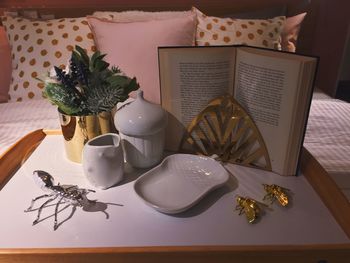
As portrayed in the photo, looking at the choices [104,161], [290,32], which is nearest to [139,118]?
[104,161]

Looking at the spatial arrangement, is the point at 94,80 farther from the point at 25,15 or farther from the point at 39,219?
the point at 25,15

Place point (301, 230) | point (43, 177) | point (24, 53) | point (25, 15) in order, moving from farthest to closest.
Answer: point (25, 15) < point (24, 53) < point (43, 177) < point (301, 230)

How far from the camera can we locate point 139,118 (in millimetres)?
770

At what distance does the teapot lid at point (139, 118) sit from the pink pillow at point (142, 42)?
71 centimetres

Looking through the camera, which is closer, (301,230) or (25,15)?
(301,230)

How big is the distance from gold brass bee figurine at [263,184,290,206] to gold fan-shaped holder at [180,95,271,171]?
0.09 metres

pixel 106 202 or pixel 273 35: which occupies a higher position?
pixel 273 35

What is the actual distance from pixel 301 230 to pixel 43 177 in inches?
23.7

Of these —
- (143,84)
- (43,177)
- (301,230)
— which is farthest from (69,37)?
(301,230)

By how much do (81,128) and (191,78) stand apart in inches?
12.6

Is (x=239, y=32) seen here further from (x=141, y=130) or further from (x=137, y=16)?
(x=141, y=130)

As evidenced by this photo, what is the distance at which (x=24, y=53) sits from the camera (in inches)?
65.5

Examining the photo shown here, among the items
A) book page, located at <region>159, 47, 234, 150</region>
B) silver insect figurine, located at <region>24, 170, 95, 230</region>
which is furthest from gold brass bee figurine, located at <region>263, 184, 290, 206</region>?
silver insect figurine, located at <region>24, 170, 95, 230</region>

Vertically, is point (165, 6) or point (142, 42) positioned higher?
point (165, 6)
